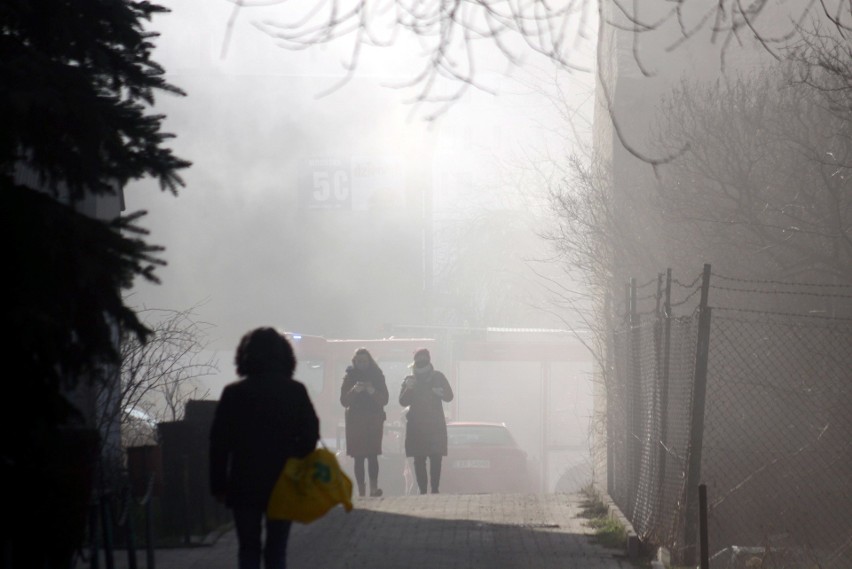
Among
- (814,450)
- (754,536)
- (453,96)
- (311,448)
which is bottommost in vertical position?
(754,536)

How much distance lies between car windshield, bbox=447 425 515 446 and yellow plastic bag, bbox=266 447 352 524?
13.1 m

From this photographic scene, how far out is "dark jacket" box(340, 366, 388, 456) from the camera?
1342cm

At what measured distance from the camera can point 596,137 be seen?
16.4 meters

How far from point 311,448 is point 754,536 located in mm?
5811

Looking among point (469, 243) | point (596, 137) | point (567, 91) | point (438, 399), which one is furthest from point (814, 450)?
point (469, 243)

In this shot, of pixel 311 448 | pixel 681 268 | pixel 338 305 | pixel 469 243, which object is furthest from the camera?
pixel 338 305

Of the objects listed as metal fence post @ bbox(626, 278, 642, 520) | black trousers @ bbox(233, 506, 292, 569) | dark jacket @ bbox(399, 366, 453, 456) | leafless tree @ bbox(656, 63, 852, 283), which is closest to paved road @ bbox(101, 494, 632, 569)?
metal fence post @ bbox(626, 278, 642, 520)

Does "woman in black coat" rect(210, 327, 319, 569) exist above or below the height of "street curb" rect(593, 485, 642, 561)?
above

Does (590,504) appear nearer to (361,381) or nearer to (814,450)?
(814,450)

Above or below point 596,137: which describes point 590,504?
below

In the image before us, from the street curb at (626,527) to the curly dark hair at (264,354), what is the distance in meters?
3.30

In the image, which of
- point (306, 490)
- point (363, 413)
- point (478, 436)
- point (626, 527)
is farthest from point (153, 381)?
point (478, 436)

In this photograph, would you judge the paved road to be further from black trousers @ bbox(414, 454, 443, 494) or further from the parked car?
the parked car

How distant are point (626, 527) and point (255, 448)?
4.22 metres
